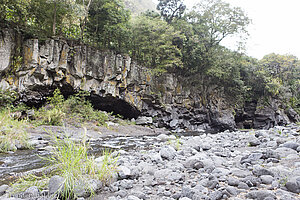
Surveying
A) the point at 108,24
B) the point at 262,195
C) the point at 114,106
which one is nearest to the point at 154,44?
the point at 108,24

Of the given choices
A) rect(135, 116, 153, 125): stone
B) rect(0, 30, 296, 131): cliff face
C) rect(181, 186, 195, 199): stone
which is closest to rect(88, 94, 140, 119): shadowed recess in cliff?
rect(0, 30, 296, 131): cliff face

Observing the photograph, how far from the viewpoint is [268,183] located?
6.35 feet

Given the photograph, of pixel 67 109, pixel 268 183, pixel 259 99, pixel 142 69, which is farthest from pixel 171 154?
pixel 259 99

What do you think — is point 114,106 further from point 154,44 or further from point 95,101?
point 154,44

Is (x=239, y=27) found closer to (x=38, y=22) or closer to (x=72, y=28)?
(x=72, y=28)

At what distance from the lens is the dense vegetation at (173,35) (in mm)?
11523

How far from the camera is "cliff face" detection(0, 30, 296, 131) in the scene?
10.0 metres

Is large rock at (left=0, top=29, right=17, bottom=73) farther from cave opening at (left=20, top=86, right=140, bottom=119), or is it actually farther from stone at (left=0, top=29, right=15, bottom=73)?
cave opening at (left=20, top=86, right=140, bottom=119)

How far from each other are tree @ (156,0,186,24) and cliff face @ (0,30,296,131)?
772 centimetres

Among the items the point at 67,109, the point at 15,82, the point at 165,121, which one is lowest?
the point at 165,121

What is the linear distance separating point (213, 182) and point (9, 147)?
199 inches

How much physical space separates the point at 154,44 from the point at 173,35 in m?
2.21

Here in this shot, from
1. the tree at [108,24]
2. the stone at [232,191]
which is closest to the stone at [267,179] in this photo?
the stone at [232,191]

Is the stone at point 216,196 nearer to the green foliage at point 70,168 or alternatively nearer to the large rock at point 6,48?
the green foliage at point 70,168
